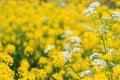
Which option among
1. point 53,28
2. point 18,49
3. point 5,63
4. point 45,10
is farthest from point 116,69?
point 45,10

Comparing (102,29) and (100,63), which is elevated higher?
(102,29)

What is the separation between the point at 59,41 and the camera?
478 inches

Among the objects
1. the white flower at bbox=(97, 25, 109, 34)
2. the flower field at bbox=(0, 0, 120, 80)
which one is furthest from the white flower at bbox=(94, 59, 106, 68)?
the white flower at bbox=(97, 25, 109, 34)

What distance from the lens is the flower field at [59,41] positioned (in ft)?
24.5

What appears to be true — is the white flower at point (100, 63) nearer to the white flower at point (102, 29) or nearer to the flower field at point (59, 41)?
the flower field at point (59, 41)

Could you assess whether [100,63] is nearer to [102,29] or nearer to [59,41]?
[102,29]

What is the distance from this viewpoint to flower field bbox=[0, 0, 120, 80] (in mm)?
7465

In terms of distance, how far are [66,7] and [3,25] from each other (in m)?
3.60

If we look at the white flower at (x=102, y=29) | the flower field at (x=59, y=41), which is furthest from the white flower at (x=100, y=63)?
the white flower at (x=102, y=29)

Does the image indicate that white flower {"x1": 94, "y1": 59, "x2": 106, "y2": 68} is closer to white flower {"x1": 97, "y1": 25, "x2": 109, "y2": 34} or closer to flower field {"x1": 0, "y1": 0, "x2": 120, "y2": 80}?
flower field {"x1": 0, "y1": 0, "x2": 120, "y2": 80}

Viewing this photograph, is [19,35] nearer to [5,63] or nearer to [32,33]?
[32,33]

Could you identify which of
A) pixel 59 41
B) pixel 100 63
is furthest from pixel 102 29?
pixel 59 41

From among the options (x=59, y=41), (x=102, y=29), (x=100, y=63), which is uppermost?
(x=102, y=29)

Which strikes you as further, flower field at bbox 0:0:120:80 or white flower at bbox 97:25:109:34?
flower field at bbox 0:0:120:80
